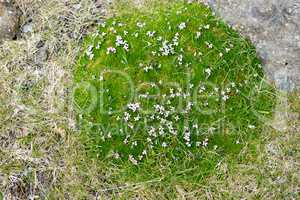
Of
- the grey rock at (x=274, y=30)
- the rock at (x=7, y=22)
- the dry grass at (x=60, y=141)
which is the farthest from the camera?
the rock at (x=7, y=22)

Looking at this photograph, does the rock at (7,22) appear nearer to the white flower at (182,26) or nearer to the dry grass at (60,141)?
the dry grass at (60,141)

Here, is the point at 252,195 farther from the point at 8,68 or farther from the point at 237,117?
the point at 8,68

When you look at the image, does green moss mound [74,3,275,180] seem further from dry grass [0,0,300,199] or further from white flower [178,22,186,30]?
dry grass [0,0,300,199]

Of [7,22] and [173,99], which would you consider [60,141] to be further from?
[7,22]

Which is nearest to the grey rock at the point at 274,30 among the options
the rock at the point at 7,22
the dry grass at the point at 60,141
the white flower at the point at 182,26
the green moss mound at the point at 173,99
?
the green moss mound at the point at 173,99

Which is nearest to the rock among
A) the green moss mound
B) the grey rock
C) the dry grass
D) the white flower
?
the dry grass

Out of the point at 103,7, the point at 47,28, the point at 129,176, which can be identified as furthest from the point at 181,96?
the point at 47,28
